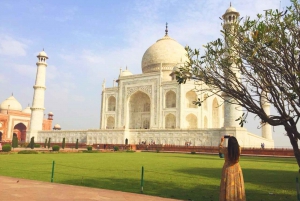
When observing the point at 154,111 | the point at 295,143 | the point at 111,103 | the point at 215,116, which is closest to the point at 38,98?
the point at 111,103

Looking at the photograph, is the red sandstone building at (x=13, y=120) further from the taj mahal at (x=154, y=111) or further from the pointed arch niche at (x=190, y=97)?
the pointed arch niche at (x=190, y=97)

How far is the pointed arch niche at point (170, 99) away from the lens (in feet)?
97.0

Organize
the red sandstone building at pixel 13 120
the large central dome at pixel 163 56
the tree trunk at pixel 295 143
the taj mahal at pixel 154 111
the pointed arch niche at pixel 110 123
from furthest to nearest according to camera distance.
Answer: the red sandstone building at pixel 13 120, the large central dome at pixel 163 56, the pointed arch niche at pixel 110 123, the taj mahal at pixel 154 111, the tree trunk at pixel 295 143

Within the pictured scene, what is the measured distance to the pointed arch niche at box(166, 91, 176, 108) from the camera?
29575mm

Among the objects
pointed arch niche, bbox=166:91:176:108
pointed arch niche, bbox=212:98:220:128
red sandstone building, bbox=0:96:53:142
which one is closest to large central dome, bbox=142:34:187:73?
pointed arch niche, bbox=166:91:176:108

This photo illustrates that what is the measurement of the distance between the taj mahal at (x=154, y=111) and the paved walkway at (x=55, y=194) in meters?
18.5

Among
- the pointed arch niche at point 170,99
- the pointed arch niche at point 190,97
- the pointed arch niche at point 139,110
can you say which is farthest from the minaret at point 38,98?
the pointed arch niche at point 190,97

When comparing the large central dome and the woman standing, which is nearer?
the woman standing

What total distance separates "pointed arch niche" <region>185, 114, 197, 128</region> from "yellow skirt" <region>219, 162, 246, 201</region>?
81.5 ft

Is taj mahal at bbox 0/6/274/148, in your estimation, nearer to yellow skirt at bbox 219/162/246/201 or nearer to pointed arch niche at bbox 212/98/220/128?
pointed arch niche at bbox 212/98/220/128

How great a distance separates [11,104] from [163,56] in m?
24.2

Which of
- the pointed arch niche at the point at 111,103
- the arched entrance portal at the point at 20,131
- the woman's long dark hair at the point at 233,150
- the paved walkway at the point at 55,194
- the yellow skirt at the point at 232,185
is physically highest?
the pointed arch niche at the point at 111,103

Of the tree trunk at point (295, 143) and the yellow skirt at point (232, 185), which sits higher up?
the tree trunk at point (295, 143)

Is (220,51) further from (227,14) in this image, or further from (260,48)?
(227,14)
